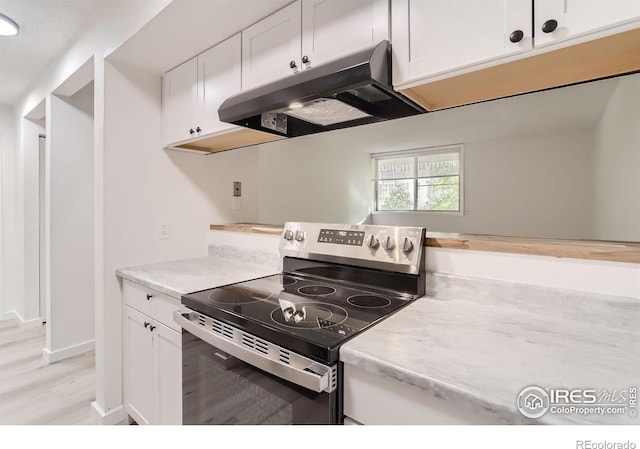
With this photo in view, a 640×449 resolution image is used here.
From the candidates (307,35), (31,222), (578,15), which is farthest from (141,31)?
(31,222)

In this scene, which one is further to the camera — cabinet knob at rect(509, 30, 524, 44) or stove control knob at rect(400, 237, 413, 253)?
stove control knob at rect(400, 237, 413, 253)

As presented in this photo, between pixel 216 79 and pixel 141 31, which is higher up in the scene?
Result: pixel 141 31

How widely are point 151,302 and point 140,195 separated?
718 mm

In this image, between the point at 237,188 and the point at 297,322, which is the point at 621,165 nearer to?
the point at 237,188

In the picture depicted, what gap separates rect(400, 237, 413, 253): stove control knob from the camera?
120cm

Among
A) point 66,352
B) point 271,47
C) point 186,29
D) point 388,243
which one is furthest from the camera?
point 66,352

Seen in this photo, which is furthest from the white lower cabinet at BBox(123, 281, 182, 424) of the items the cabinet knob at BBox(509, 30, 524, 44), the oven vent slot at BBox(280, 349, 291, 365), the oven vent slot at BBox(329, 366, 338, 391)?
the cabinet knob at BBox(509, 30, 524, 44)

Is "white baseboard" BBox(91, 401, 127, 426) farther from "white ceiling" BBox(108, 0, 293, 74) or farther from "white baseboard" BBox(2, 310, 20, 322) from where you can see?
"white baseboard" BBox(2, 310, 20, 322)

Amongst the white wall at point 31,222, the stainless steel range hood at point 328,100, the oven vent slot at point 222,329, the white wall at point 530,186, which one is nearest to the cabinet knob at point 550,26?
the stainless steel range hood at point 328,100

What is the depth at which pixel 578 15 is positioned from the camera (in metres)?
0.75

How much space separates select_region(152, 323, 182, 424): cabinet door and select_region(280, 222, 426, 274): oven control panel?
65 centimetres
